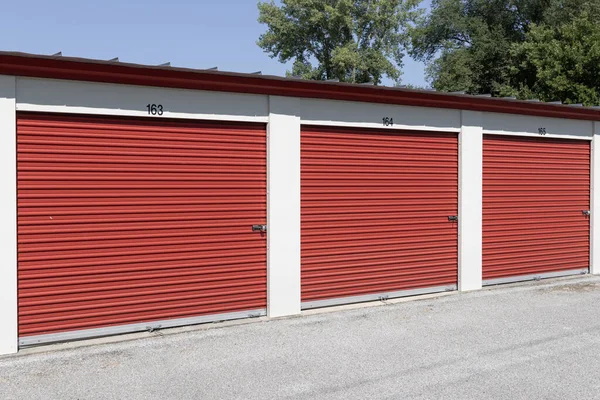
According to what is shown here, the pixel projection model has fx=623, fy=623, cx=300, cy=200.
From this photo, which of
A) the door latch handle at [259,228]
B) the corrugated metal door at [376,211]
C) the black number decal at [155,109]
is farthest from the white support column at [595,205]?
the black number decal at [155,109]

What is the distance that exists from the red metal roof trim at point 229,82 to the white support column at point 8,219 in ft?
1.03

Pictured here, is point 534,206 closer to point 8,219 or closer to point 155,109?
point 155,109

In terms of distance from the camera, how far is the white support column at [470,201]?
32.8 feet

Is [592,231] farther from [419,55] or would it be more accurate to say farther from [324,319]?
[419,55]

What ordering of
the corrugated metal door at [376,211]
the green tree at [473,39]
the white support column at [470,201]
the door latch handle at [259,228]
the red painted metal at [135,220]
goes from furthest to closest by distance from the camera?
the green tree at [473,39] → the white support column at [470,201] → the corrugated metal door at [376,211] → the door latch handle at [259,228] → the red painted metal at [135,220]

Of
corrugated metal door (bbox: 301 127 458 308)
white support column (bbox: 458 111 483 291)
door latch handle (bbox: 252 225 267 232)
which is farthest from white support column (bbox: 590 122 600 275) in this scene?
door latch handle (bbox: 252 225 267 232)

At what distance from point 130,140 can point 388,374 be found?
152 inches

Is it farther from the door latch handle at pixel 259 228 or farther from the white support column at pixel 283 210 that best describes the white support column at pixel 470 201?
the door latch handle at pixel 259 228

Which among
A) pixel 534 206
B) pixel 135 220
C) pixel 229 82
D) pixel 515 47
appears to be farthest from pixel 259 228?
pixel 515 47

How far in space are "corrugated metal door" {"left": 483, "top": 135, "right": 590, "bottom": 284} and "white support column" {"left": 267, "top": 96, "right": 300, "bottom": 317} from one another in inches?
148

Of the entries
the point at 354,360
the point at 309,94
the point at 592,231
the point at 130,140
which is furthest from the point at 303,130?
the point at 592,231

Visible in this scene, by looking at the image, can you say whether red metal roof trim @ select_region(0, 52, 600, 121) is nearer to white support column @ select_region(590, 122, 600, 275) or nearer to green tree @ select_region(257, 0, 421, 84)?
white support column @ select_region(590, 122, 600, 275)

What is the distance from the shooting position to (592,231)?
1190 centimetres

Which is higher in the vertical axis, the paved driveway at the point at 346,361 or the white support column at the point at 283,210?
the white support column at the point at 283,210
